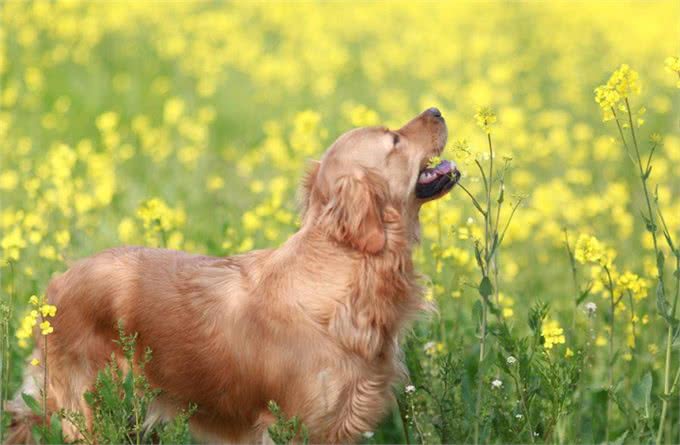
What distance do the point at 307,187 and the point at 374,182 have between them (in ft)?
1.11

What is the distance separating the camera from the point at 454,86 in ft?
37.7

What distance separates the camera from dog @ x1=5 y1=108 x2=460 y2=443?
4.18 meters

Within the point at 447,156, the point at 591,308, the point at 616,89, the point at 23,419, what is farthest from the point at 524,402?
the point at 447,156

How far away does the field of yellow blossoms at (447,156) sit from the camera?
4.25 meters

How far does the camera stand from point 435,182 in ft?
14.5

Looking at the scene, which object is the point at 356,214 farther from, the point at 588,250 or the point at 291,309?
the point at 588,250

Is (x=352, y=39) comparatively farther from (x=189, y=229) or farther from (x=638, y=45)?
(x=189, y=229)

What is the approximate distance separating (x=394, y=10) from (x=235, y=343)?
11700 millimetres

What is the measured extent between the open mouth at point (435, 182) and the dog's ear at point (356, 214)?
238mm

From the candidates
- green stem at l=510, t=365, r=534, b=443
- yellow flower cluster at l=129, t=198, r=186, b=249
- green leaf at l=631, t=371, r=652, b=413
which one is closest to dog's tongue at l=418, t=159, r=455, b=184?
green stem at l=510, t=365, r=534, b=443

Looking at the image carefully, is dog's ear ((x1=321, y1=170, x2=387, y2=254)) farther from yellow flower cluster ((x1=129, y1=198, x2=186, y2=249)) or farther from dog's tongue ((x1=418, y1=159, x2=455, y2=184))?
yellow flower cluster ((x1=129, y1=198, x2=186, y2=249))

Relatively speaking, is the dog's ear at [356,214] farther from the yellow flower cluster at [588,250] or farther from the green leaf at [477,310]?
the yellow flower cluster at [588,250]

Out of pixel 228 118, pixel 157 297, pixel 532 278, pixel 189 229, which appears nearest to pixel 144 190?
pixel 189 229

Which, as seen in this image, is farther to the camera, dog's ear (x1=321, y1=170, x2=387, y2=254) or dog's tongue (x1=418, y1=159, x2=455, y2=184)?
dog's tongue (x1=418, y1=159, x2=455, y2=184)
